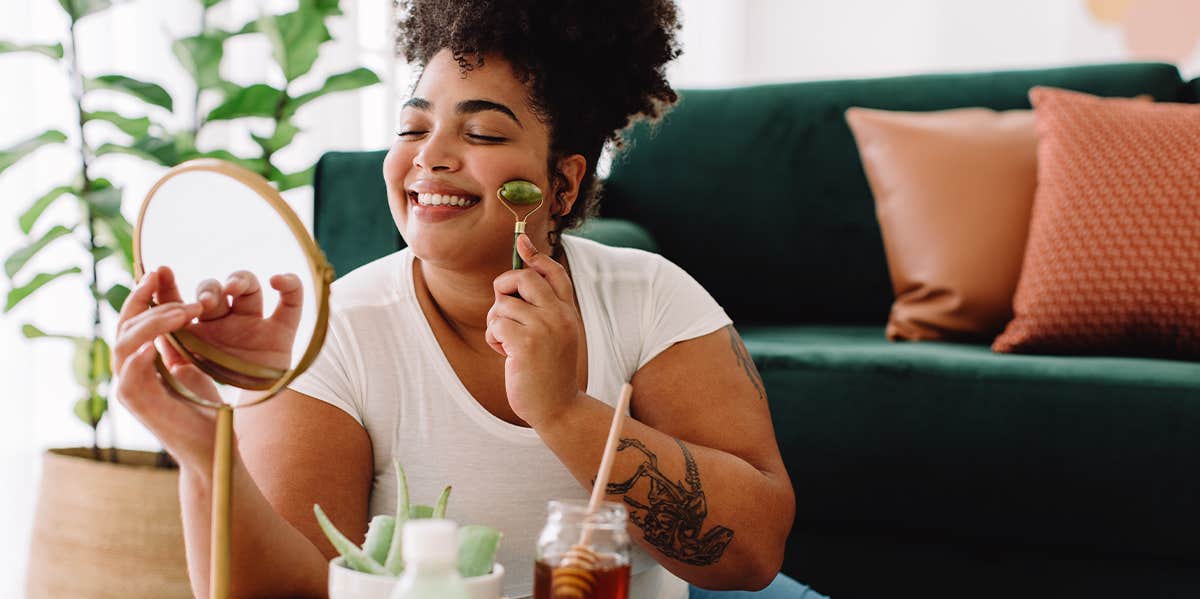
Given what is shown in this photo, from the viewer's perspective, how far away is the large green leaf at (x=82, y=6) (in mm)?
1527

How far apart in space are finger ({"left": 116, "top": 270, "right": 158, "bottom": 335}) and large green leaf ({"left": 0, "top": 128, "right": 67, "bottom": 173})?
91 cm

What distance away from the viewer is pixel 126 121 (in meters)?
1.60

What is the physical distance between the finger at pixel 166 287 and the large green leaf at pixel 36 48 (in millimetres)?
948

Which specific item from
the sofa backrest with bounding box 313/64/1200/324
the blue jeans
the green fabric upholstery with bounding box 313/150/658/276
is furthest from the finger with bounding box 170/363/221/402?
the sofa backrest with bounding box 313/64/1200/324

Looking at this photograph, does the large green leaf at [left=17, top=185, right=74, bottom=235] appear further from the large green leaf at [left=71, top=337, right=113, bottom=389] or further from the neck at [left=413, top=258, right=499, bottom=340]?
the neck at [left=413, top=258, right=499, bottom=340]

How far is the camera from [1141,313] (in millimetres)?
1684

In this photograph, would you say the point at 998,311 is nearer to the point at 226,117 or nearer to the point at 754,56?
the point at 226,117

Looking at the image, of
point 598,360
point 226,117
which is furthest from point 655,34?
point 226,117

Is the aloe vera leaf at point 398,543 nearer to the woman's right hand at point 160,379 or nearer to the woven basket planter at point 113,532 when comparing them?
the woman's right hand at point 160,379

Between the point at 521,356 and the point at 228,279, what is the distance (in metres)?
0.26

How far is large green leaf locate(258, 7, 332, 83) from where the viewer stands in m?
1.72

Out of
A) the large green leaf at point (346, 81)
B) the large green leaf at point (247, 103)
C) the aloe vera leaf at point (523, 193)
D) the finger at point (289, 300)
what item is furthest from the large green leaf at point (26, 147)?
the finger at point (289, 300)

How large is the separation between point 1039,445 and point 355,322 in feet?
3.18

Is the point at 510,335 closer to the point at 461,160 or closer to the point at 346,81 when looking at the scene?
the point at 461,160
